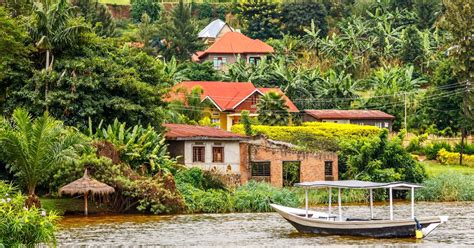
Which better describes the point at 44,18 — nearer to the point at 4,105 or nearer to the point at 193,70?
the point at 4,105

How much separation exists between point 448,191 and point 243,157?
36.7 feet

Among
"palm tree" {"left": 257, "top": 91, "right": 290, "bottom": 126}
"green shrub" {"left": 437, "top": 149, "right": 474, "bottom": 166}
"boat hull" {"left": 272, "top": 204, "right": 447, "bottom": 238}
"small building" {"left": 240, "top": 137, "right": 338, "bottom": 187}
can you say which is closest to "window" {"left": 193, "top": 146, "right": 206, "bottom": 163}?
"small building" {"left": 240, "top": 137, "right": 338, "bottom": 187}

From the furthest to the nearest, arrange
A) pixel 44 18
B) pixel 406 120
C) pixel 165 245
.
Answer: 1. pixel 406 120
2. pixel 44 18
3. pixel 165 245

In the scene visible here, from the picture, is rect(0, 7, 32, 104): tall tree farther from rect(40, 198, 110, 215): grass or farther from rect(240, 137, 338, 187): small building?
rect(240, 137, 338, 187): small building

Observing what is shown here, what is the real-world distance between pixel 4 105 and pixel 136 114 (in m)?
6.63

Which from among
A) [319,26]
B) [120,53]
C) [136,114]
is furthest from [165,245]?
[319,26]

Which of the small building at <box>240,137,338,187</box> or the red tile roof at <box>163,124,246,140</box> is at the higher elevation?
the red tile roof at <box>163,124,246,140</box>

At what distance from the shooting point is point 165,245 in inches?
1412

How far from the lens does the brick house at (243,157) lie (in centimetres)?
5631

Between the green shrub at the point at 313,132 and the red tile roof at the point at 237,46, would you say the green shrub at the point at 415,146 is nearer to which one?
the green shrub at the point at 313,132

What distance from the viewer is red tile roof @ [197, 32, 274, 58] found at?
330 ft

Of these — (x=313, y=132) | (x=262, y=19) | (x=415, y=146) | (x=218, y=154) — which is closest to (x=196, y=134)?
(x=218, y=154)

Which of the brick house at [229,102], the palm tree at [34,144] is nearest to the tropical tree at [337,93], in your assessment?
the brick house at [229,102]

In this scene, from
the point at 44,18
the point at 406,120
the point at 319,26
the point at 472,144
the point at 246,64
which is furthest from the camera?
the point at 319,26
